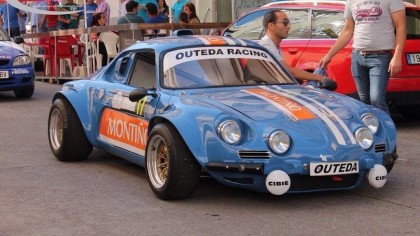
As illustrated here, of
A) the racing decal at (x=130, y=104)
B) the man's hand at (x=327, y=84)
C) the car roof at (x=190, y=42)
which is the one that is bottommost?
the racing decal at (x=130, y=104)

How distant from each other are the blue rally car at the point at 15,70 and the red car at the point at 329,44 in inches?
185

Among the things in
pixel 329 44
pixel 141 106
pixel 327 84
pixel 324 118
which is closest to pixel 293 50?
pixel 329 44

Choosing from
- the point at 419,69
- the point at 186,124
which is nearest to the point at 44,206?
the point at 186,124

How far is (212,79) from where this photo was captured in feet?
26.7

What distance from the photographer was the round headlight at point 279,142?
274 inches

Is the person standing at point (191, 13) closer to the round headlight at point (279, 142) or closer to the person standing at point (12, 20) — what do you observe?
the person standing at point (12, 20)

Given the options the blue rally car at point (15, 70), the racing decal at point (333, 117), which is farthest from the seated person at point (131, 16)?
the racing decal at point (333, 117)

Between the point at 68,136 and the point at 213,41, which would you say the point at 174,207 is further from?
the point at 68,136

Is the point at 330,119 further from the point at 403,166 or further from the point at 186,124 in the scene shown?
the point at 403,166

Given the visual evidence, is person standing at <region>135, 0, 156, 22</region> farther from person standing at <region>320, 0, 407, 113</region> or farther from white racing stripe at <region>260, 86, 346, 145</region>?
white racing stripe at <region>260, 86, 346, 145</region>

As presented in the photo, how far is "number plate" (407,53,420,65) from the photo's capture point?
37.5ft

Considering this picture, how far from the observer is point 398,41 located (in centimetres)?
933

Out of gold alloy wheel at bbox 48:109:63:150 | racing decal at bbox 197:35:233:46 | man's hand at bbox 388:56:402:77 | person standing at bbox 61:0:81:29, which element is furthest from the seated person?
racing decal at bbox 197:35:233:46

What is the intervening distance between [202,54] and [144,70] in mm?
553
